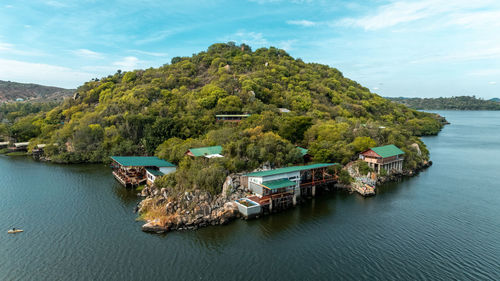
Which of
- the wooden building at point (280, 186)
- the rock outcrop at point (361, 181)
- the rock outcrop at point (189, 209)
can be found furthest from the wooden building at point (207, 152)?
the rock outcrop at point (361, 181)

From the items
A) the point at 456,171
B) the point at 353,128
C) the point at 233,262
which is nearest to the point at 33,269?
the point at 233,262

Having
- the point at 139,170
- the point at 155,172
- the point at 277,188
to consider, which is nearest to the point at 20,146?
the point at 139,170

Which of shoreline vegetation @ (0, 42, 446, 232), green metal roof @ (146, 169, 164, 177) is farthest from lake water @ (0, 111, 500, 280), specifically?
green metal roof @ (146, 169, 164, 177)

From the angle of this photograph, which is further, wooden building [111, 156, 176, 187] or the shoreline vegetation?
wooden building [111, 156, 176, 187]

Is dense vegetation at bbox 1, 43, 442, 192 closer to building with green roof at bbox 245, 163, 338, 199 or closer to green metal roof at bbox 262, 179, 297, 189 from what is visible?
building with green roof at bbox 245, 163, 338, 199

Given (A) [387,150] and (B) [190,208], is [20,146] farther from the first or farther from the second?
(A) [387,150]

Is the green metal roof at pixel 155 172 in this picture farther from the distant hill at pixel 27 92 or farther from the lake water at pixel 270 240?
the distant hill at pixel 27 92
